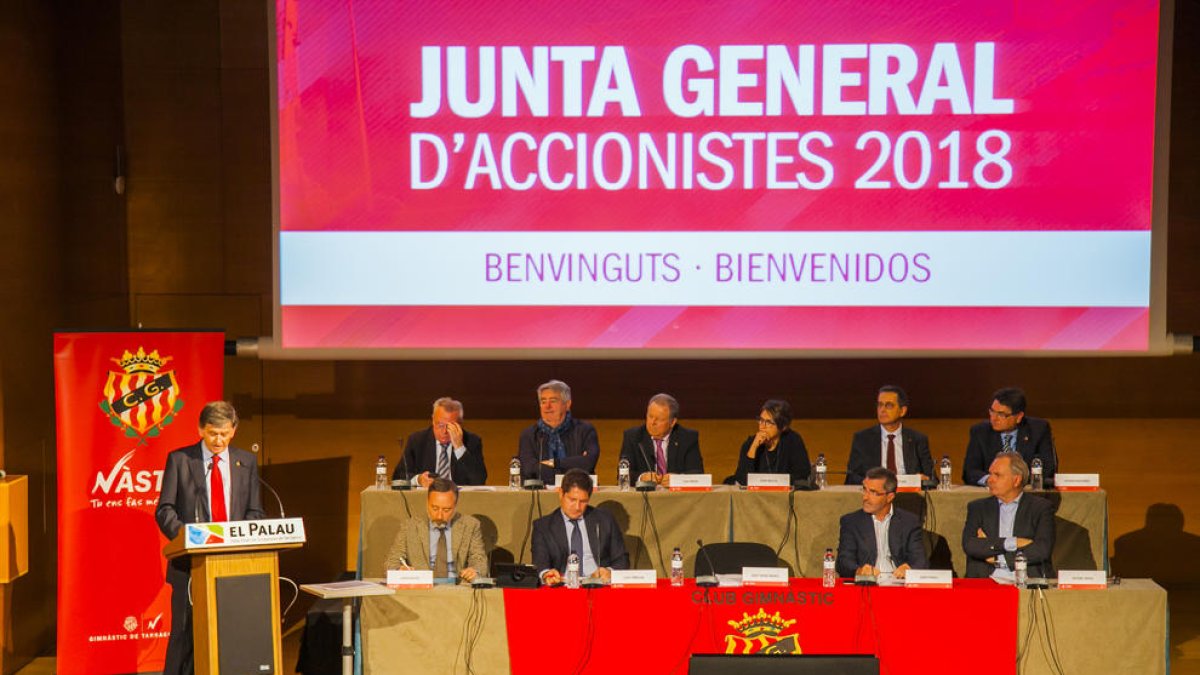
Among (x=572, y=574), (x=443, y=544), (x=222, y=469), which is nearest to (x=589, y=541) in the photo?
(x=572, y=574)

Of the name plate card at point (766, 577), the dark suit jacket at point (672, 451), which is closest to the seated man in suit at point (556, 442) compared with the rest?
the dark suit jacket at point (672, 451)

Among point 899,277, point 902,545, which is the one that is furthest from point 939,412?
point 902,545

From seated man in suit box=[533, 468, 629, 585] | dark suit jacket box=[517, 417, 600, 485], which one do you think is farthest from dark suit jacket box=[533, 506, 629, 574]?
dark suit jacket box=[517, 417, 600, 485]

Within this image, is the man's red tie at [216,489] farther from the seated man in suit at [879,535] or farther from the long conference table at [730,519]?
the seated man in suit at [879,535]

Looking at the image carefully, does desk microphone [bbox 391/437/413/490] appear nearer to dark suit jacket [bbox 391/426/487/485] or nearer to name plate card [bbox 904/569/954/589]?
dark suit jacket [bbox 391/426/487/485]

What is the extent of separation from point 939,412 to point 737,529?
2.24 m

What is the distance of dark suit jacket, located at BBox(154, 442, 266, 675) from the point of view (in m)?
5.21

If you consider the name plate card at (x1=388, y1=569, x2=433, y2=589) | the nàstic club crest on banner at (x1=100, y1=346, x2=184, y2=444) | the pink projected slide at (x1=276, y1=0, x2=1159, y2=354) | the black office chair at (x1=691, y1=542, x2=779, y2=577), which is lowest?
the black office chair at (x1=691, y1=542, x2=779, y2=577)

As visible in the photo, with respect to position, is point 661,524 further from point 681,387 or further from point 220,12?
point 220,12

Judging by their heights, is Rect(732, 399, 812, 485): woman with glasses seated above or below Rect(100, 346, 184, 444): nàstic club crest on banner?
below

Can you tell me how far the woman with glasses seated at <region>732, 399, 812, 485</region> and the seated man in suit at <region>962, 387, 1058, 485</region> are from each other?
0.84 meters

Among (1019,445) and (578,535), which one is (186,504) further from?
(1019,445)

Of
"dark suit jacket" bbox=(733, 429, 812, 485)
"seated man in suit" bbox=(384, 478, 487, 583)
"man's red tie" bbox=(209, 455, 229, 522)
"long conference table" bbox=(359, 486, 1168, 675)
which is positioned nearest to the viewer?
"long conference table" bbox=(359, 486, 1168, 675)

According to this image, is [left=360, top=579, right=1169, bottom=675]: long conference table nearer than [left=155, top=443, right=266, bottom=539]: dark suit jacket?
Yes
